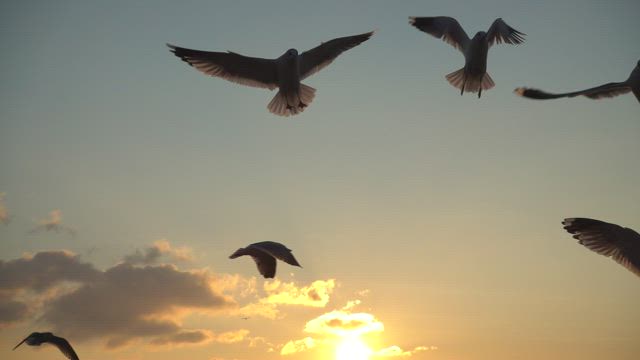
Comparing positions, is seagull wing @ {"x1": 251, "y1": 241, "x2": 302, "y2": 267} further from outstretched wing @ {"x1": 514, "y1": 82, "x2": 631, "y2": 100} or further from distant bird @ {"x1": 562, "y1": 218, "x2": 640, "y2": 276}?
outstretched wing @ {"x1": 514, "y1": 82, "x2": 631, "y2": 100}

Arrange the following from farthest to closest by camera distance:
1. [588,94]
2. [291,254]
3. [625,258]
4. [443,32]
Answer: [443,32], [588,94], [625,258], [291,254]

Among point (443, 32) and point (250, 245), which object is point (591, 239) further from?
point (443, 32)

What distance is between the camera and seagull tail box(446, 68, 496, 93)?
47.4 ft

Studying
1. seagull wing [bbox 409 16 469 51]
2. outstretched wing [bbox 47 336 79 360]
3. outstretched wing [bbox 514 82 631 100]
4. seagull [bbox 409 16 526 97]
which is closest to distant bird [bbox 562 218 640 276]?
outstretched wing [bbox 514 82 631 100]

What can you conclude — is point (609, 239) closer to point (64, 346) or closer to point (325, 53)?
point (325, 53)

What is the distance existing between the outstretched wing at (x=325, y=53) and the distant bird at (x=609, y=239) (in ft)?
21.3

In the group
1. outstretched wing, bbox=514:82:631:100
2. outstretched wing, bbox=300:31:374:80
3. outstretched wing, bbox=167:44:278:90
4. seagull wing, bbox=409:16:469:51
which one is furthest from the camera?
seagull wing, bbox=409:16:469:51

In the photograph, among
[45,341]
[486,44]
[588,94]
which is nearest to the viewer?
[588,94]

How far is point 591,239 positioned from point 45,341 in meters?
8.66

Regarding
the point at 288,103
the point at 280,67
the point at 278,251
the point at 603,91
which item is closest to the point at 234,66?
the point at 280,67

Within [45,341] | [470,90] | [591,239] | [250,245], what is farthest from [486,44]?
[45,341]

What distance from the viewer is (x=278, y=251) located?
7863 mm

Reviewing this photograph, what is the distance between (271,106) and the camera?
14539 mm

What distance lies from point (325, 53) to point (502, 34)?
11.6 feet
